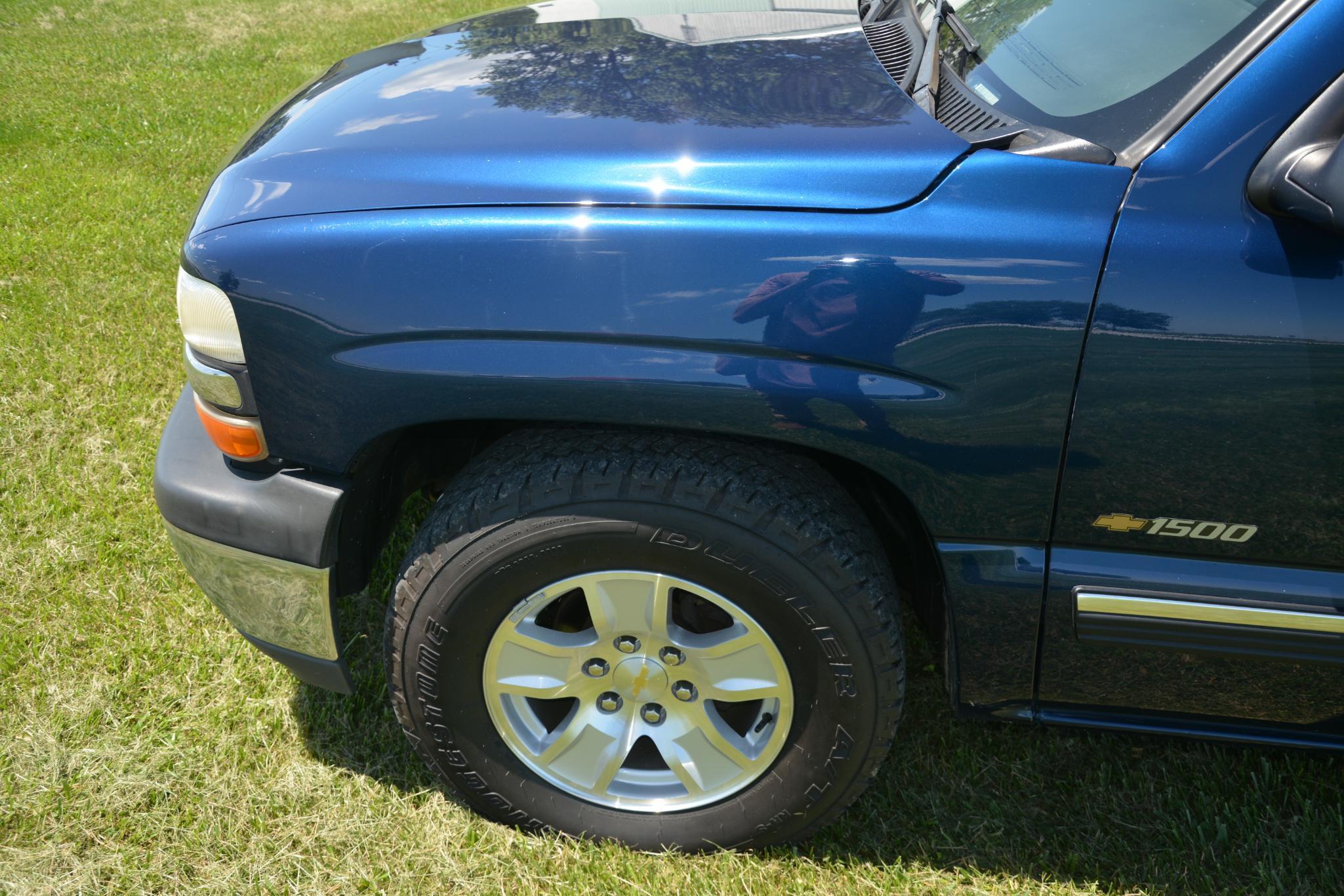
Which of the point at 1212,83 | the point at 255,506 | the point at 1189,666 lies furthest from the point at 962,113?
the point at 255,506

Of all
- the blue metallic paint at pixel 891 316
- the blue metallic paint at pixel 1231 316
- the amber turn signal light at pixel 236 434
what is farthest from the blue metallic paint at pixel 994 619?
the amber turn signal light at pixel 236 434

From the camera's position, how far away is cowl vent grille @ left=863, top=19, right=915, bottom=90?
1920mm

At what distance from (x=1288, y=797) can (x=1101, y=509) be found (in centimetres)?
107

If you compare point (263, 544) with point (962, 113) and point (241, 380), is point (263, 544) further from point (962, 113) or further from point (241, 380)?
point (962, 113)

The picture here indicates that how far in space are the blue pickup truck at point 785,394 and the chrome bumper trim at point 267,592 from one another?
10 mm

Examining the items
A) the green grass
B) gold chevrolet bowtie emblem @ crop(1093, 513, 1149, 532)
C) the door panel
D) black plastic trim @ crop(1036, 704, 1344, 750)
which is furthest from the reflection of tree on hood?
the green grass

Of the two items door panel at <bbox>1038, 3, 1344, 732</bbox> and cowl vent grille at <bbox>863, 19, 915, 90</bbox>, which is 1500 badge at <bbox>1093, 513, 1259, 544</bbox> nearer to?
door panel at <bbox>1038, 3, 1344, 732</bbox>

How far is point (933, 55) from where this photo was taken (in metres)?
1.97

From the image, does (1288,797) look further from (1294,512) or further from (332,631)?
(332,631)

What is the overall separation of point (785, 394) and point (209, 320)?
991mm

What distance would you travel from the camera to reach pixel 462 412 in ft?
5.47

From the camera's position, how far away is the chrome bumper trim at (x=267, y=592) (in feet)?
6.00

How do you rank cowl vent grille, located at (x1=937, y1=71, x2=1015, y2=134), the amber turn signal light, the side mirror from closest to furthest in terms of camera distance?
1. the side mirror
2. cowl vent grille, located at (x1=937, y1=71, x2=1015, y2=134)
3. the amber turn signal light

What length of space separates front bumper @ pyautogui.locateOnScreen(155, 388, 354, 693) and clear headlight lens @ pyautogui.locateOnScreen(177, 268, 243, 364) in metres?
0.23
